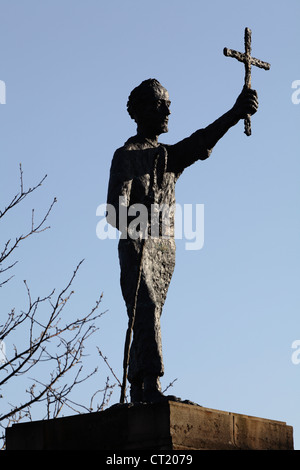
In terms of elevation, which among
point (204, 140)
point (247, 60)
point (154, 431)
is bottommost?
point (154, 431)

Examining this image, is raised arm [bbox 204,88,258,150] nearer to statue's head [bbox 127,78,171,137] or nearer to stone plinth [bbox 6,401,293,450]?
statue's head [bbox 127,78,171,137]

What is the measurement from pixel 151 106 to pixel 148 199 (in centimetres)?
89

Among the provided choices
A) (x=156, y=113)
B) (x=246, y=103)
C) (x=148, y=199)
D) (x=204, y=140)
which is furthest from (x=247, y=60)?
(x=148, y=199)

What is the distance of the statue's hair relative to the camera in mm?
10180

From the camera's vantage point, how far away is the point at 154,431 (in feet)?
28.0

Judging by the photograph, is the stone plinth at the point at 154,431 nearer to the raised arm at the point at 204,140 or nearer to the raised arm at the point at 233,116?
the raised arm at the point at 204,140

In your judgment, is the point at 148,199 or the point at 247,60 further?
the point at 247,60

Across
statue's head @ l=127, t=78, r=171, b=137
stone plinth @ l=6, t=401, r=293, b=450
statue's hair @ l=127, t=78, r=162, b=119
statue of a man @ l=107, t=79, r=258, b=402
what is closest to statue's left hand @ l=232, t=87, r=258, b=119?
statue of a man @ l=107, t=79, r=258, b=402

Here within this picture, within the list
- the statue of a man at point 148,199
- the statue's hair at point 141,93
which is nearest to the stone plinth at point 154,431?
the statue of a man at point 148,199

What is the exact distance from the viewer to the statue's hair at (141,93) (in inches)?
401

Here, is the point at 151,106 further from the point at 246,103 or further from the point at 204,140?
the point at 246,103

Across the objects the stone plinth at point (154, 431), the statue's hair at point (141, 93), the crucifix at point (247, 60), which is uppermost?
the crucifix at point (247, 60)
